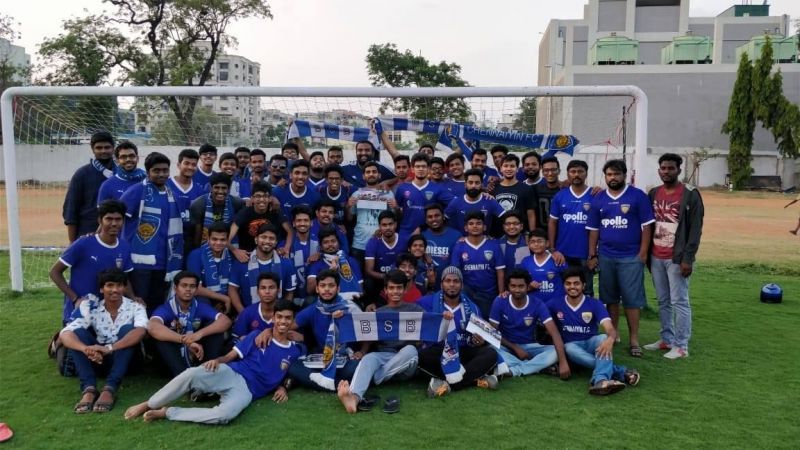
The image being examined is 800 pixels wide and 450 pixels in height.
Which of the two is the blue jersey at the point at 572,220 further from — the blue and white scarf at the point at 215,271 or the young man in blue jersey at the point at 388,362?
the blue and white scarf at the point at 215,271

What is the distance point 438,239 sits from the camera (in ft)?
17.6

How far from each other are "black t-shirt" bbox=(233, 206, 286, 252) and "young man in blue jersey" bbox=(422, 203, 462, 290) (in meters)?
1.38

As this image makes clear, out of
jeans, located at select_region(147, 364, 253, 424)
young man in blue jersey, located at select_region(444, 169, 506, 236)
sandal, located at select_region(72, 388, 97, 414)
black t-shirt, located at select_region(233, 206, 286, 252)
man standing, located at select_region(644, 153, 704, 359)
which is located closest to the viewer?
jeans, located at select_region(147, 364, 253, 424)

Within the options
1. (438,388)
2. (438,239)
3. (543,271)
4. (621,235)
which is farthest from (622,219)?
(438,388)

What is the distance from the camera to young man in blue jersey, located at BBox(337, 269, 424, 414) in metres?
4.02

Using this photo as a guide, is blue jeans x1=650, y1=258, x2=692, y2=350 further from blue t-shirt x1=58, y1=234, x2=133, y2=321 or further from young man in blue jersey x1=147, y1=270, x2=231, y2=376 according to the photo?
blue t-shirt x1=58, y1=234, x2=133, y2=321

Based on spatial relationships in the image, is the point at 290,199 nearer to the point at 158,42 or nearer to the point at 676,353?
the point at 676,353

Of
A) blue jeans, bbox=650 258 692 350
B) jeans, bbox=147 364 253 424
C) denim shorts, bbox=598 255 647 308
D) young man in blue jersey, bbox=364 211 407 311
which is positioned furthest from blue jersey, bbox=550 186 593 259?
jeans, bbox=147 364 253 424

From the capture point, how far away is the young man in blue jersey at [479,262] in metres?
5.18

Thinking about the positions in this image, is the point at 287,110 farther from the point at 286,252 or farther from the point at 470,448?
the point at 470,448

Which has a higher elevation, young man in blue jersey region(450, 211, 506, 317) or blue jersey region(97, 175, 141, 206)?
Result: blue jersey region(97, 175, 141, 206)

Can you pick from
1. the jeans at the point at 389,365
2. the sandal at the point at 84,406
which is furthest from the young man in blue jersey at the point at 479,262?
the sandal at the point at 84,406

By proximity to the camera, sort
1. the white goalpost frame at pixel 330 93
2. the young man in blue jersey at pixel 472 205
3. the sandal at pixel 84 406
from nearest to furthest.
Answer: the sandal at pixel 84 406 → the young man in blue jersey at pixel 472 205 → the white goalpost frame at pixel 330 93

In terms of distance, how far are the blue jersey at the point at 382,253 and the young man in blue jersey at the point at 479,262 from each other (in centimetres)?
53
